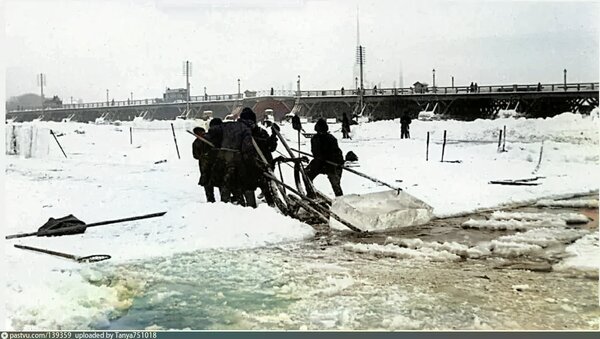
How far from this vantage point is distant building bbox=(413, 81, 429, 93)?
2848 millimetres

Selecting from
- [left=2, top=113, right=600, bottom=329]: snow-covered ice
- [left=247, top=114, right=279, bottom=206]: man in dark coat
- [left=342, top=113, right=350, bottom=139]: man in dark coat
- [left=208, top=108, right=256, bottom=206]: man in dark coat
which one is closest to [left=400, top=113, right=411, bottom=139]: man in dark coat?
[left=2, top=113, right=600, bottom=329]: snow-covered ice

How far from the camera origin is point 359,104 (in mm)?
2885

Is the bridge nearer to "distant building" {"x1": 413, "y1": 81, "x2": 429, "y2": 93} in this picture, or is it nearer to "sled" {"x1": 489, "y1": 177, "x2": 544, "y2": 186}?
"distant building" {"x1": 413, "y1": 81, "x2": 429, "y2": 93}

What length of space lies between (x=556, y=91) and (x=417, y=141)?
59 centimetres

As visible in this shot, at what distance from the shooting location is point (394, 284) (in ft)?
8.33

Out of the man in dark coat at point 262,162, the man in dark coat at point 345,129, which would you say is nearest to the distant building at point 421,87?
the man in dark coat at point 345,129

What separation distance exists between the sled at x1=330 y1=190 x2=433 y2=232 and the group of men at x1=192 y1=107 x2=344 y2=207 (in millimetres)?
74

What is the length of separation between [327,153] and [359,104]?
26 centimetres

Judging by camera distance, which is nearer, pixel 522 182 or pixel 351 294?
pixel 351 294

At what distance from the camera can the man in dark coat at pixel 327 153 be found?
281 centimetres

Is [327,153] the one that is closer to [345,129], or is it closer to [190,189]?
[345,129]

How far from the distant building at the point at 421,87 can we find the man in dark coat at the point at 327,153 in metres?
0.41

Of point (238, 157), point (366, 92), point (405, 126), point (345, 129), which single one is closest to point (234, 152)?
point (238, 157)

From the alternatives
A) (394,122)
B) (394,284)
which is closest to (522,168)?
(394,122)
